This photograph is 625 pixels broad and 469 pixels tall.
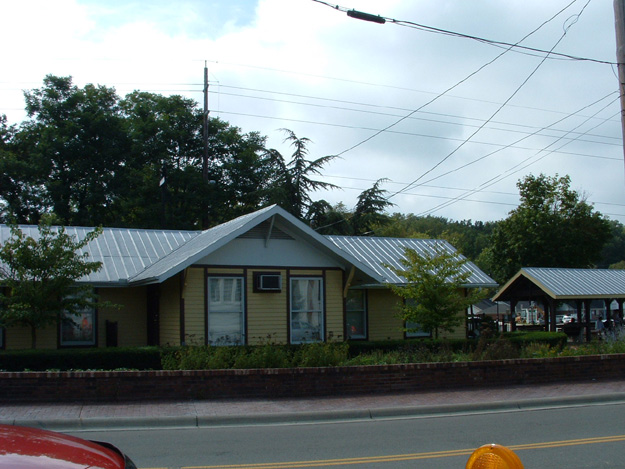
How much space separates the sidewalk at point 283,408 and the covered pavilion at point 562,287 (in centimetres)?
1636

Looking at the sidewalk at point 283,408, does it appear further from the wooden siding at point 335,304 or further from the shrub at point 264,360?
the wooden siding at point 335,304

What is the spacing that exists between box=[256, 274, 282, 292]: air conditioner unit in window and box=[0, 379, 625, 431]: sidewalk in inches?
246

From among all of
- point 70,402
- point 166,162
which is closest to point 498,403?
point 70,402

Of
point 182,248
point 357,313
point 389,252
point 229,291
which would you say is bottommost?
point 357,313

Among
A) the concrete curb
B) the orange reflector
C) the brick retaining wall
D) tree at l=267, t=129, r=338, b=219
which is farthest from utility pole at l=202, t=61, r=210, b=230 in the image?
the orange reflector

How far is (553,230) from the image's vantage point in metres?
47.9

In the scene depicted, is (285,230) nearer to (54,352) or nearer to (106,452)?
(54,352)

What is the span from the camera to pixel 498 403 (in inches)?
508

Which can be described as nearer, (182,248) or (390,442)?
(390,442)

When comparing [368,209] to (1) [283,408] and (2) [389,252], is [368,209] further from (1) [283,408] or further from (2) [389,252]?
(1) [283,408]

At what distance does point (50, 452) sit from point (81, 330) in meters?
17.6

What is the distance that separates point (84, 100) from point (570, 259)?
35.7m

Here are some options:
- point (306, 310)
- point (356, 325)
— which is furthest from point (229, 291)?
point (356, 325)

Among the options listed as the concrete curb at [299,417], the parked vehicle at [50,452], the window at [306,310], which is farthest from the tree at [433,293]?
the parked vehicle at [50,452]
